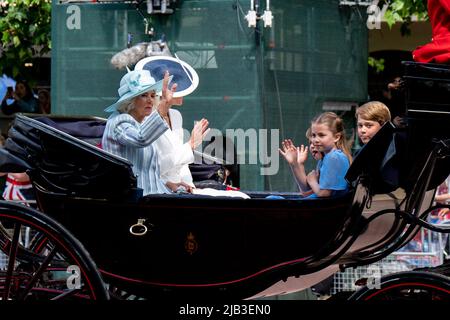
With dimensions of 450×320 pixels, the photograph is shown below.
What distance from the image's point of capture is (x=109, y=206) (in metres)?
5.28

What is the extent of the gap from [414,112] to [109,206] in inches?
58.7

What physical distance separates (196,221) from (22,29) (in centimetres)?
544

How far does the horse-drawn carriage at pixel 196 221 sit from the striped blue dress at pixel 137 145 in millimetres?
332

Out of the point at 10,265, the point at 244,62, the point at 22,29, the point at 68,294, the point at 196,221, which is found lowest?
the point at 68,294

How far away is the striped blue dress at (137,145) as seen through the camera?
5422 mm

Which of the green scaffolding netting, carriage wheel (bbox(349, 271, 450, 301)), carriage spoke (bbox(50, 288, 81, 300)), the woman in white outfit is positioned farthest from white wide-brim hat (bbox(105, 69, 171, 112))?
the green scaffolding netting

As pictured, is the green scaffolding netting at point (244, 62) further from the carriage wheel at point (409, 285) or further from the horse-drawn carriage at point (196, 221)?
the carriage wheel at point (409, 285)

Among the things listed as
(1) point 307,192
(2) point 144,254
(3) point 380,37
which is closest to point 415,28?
(3) point 380,37

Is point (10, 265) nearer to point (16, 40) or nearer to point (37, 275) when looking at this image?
point (37, 275)

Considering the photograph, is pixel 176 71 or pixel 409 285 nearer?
pixel 409 285

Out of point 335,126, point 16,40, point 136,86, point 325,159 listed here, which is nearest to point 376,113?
point 335,126

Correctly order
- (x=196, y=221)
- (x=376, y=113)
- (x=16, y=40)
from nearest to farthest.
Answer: (x=196, y=221)
(x=376, y=113)
(x=16, y=40)

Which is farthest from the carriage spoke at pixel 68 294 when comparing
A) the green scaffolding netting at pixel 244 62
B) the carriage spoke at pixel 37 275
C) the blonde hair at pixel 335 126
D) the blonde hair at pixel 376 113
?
the green scaffolding netting at pixel 244 62

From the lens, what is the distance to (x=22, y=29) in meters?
10.2
